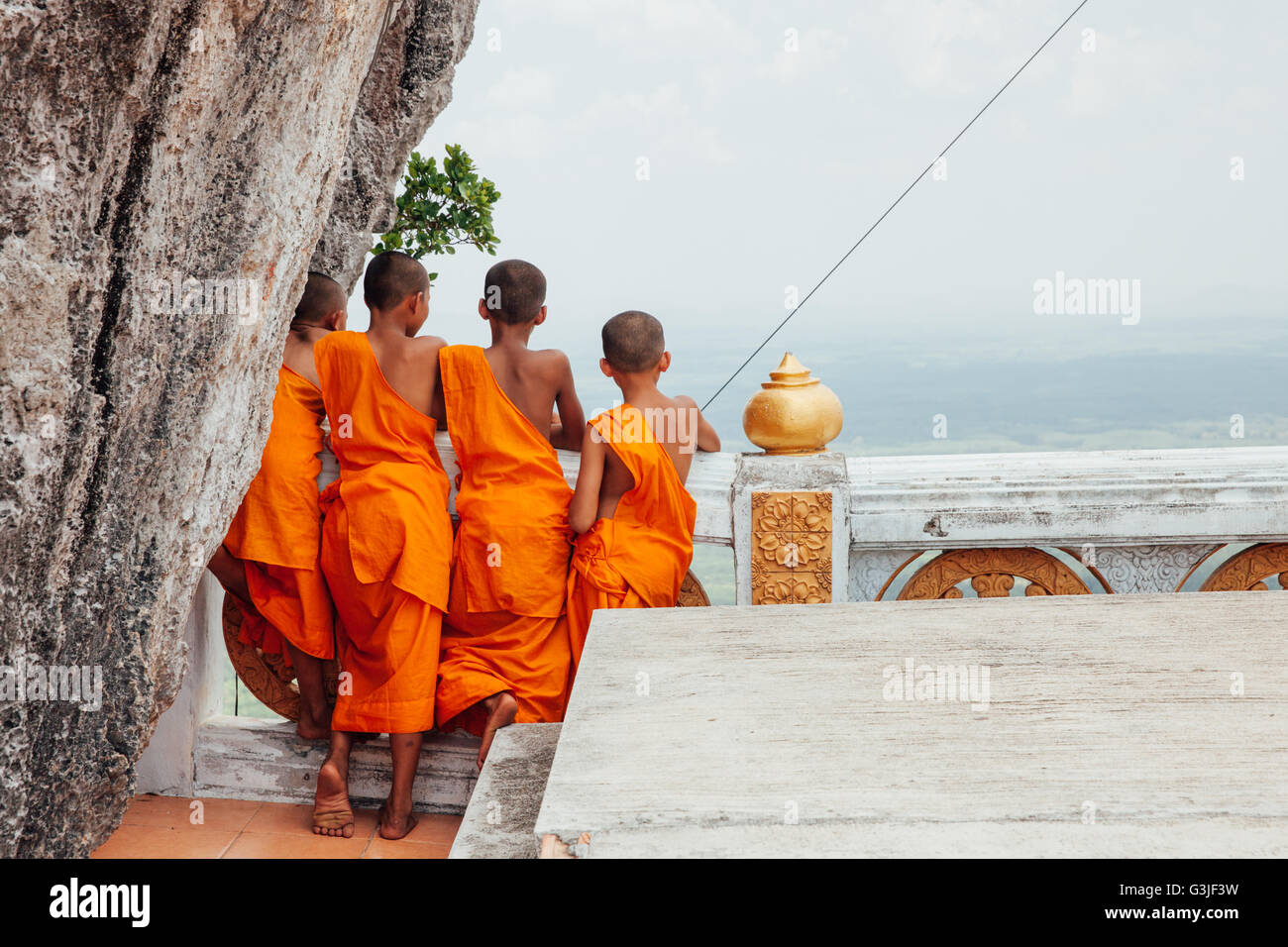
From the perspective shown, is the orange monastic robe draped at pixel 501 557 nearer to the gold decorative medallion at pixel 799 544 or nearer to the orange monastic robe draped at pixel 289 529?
the orange monastic robe draped at pixel 289 529

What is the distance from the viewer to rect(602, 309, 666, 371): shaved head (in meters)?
2.95

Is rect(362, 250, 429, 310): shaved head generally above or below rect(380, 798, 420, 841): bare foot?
above

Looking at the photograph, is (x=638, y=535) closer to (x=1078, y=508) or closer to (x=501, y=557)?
(x=501, y=557)

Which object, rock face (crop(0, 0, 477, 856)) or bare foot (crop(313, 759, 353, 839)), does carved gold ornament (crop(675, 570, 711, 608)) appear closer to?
bare foot (crop(313, 759, 353, 839))

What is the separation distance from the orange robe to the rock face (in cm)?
87

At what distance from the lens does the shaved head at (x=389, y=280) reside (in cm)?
304

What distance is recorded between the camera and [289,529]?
115 inches

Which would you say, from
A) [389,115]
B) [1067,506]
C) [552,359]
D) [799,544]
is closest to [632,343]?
[552,359]

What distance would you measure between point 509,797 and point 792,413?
1499mm

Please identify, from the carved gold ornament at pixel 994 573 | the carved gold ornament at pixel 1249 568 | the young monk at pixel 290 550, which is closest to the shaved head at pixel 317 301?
the young monk at pixel 290 550

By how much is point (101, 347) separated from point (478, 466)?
3.80ft

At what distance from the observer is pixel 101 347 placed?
1.94 m

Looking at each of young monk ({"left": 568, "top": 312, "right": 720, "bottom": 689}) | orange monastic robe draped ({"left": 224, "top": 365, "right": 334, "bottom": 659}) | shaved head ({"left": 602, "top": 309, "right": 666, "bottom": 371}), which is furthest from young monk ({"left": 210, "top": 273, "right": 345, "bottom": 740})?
shaved head ({"left": 602, "top": 309, "right": 666, "bottom": 371})
